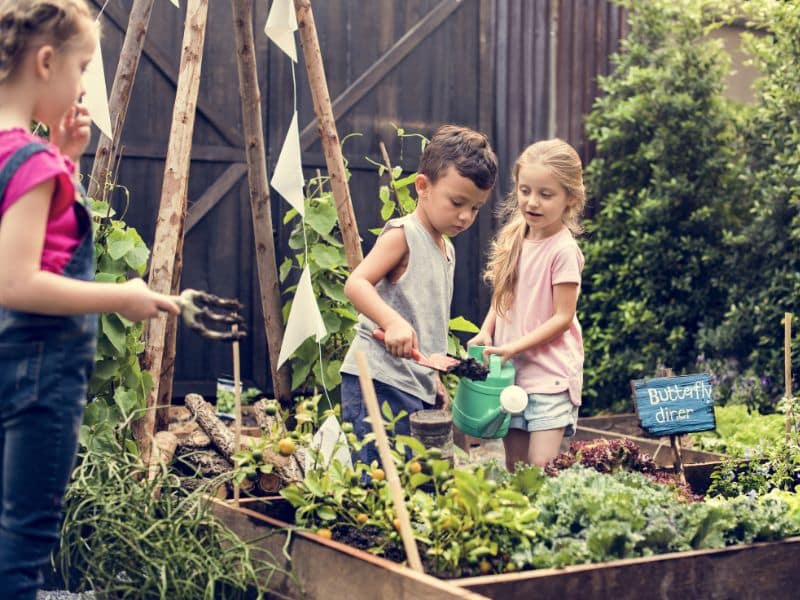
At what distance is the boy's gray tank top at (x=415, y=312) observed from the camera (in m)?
3.30

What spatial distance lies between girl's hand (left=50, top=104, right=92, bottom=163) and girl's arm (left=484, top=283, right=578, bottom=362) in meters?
1.54

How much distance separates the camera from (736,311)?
20.0 feet

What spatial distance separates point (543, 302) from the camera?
3.58 metres

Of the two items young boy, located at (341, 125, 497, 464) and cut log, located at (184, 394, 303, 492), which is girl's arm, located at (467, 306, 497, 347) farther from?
cut log, located at (184, 394, 303, 492)

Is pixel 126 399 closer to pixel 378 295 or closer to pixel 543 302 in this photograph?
pixel 378 295

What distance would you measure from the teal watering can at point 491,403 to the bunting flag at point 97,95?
4.91ft

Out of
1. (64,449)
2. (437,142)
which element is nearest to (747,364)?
(437,142)

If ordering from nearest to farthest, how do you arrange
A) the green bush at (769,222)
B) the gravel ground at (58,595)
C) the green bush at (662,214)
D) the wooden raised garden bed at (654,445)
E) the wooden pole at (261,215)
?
1. the gravel ground at (58,595)
2. the wooden raised garden bed at (654,445)
3. the wooden pole at (261,215)
4. the green bush at (769,222)
5. the green bush at (662,214)

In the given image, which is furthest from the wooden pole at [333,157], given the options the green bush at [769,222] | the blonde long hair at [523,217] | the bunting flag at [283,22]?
the green bush at [769,222]

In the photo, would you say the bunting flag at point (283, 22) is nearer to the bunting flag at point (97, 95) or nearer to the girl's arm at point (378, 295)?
the bunting flag at point (97, 95)

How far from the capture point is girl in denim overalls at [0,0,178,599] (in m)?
1.95

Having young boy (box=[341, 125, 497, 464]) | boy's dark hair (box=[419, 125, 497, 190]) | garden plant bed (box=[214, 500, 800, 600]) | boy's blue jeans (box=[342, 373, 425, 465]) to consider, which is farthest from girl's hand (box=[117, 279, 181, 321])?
boy's dark hair (box=[419, 125, 497, 190])

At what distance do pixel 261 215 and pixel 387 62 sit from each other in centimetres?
248

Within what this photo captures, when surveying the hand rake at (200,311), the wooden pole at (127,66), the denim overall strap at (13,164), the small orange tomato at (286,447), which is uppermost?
the wooden pole at (127,66)
